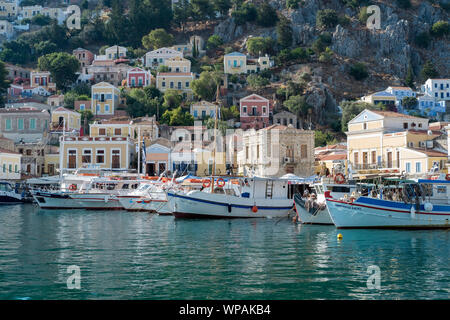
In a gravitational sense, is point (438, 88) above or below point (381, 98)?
above

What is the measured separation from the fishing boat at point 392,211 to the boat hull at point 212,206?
924 cm

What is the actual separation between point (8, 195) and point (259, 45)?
69286 mm

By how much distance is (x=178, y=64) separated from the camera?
4267 inches

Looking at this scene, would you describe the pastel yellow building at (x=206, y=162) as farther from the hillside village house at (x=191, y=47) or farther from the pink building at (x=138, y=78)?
the hillside village house at (x=191, y=47)

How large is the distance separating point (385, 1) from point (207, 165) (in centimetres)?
8709

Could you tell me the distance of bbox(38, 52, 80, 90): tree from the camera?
4277 inches

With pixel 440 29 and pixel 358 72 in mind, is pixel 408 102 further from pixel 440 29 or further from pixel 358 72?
pixel 440 29

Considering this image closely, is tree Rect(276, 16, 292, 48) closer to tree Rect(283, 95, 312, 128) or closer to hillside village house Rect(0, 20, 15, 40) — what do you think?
tree Rect(283, 95, 312, 128)

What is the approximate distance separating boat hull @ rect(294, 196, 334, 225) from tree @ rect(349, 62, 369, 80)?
8267 centimetres

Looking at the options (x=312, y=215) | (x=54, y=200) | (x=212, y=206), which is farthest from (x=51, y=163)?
(x=312, y=215)

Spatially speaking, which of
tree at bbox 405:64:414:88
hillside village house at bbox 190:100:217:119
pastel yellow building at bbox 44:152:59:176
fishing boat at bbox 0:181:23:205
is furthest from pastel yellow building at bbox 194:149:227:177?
tree at bbox 405:64:414:88

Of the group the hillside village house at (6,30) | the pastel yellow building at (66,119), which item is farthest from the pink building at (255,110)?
the hillside village house at (6,30)

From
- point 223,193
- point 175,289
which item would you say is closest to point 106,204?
point 223,193

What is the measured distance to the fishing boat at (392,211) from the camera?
30.5 meters
